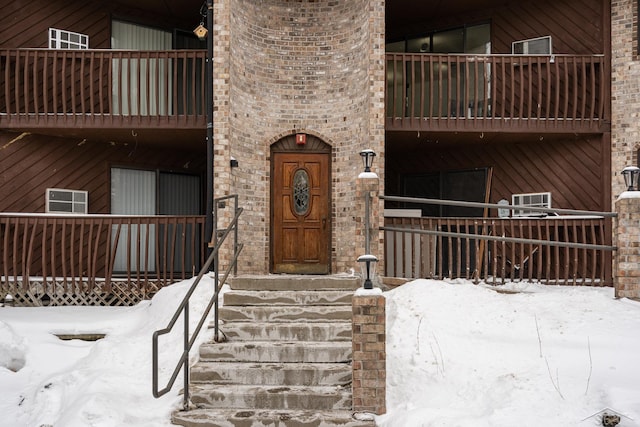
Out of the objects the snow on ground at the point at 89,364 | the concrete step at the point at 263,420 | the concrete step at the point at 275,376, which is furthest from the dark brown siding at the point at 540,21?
the concrete step at the point at 263,420

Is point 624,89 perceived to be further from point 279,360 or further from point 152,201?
point 152,201

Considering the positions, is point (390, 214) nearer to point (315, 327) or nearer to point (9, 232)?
point (315, 327)

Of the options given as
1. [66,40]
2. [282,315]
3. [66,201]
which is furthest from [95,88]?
[282,315]

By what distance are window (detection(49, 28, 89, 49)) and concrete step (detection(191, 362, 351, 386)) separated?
7.77 meters

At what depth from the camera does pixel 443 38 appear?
40.0ft

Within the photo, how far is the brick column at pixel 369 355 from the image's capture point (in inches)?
218

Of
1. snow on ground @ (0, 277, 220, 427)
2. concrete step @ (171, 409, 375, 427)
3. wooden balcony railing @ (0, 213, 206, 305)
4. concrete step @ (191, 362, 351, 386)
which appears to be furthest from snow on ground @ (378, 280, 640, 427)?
wooden balcony railing @ (0, 213, 206, 305)

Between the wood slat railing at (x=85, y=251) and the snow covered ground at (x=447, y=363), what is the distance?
1422 millimetres

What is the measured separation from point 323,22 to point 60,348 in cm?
706

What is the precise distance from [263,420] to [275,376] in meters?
0.67

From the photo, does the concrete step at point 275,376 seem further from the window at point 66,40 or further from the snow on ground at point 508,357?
the window at point 66,40

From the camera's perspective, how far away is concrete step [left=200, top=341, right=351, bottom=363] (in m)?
6.38

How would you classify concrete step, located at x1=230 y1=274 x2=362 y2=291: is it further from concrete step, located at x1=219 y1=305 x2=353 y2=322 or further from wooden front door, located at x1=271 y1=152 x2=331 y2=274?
wooden front door, located at x1=271 y1=152 x2=331 y2=274

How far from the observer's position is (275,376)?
6.09 m
